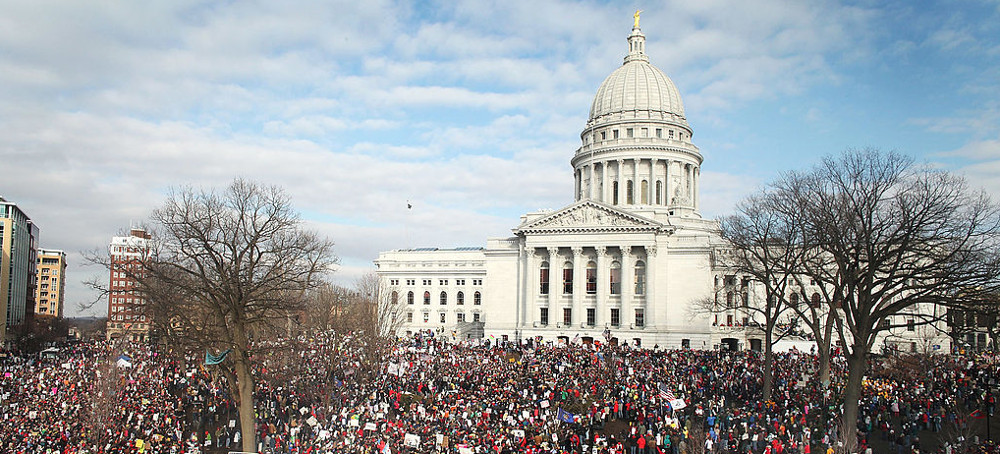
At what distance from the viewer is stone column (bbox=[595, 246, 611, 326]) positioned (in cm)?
7450

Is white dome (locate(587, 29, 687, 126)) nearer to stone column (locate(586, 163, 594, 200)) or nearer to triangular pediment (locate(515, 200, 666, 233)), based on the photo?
stone column (locate(586, 163, 594, 200))

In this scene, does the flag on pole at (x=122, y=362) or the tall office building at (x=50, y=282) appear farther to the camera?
the tall office building at (x=50, y=282)

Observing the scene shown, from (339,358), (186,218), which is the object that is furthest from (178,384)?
(186,218)

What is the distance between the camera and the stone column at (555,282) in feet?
251

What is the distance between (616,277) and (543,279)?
7.38 m

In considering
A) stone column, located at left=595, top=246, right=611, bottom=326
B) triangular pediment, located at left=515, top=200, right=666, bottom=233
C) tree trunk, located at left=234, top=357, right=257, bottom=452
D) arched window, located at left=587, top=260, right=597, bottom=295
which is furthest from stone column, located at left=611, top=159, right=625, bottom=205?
tree trunk, located at left=234, top=357, right=257, bottom=452

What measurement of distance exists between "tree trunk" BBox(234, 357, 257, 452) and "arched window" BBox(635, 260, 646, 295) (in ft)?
171

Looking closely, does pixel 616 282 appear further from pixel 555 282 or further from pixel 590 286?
pixel 555 282

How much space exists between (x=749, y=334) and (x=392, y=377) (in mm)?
41989

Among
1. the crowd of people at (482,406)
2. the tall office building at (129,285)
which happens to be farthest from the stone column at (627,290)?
the tall office building at (129,285)

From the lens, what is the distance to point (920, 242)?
2612 cm

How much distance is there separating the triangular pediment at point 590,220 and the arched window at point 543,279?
4.11m

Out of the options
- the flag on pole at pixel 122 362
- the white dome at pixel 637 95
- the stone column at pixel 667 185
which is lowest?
the flag on pole at pixel 122 362

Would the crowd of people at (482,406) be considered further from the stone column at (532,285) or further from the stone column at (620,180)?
the stone column at (620,180)
